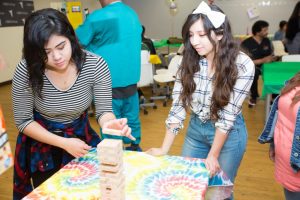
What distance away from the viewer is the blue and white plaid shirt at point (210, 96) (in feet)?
4.14

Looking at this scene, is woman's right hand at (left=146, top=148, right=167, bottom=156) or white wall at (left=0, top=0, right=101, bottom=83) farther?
white wall at (left=0, top=0, right=101, bottom=83)

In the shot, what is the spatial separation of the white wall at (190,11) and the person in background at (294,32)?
138 inches

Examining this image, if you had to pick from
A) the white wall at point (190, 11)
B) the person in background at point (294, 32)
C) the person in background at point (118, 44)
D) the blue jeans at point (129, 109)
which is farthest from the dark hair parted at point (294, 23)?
the white wall at point (190, 11)

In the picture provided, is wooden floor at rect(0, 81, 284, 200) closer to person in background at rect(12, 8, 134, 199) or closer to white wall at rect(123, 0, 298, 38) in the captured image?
person in background at rect(12, 8, 134, 199)

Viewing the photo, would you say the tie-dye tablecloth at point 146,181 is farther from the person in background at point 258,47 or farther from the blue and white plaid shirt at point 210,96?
the person in background at point 258,47

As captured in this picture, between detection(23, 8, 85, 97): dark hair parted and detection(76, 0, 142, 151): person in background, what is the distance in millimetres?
1089

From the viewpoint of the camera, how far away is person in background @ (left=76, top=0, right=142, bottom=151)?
2279 millimetres

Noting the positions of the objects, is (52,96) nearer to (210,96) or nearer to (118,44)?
(210,96)

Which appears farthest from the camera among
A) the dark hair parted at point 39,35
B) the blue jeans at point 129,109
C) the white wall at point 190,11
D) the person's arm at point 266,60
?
the white wall at point 190,11

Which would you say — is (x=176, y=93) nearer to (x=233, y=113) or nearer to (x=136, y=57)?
(x=233, y=113)

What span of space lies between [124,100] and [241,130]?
129cm

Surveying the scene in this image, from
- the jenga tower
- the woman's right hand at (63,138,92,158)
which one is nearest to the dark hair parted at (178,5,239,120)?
the woman's right hand at (63,138,92,158)

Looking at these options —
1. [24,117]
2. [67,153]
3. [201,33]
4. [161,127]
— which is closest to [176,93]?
[201,33]

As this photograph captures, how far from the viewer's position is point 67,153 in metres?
1.29
